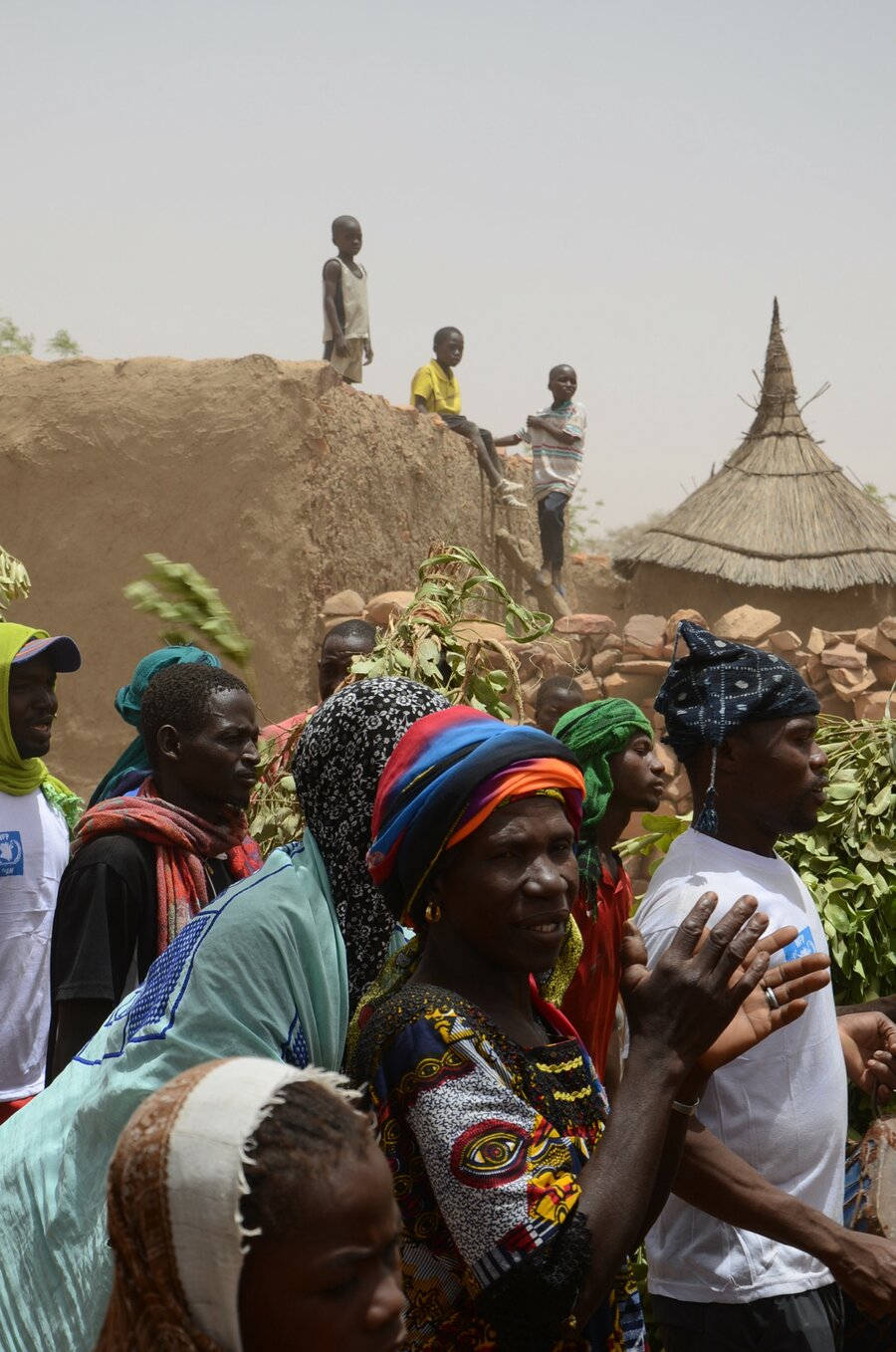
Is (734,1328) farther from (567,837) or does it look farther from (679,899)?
(567,837)

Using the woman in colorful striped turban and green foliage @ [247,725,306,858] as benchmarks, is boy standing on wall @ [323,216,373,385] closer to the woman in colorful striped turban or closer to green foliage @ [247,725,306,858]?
green foliage @ [247,725,306,858]

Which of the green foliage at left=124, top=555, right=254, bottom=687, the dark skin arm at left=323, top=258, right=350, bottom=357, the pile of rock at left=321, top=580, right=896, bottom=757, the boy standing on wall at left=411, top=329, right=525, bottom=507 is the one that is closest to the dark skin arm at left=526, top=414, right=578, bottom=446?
the boy standing on wall at left=411, top=329, right=525, bottom=507

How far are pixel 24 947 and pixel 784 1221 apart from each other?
2.30 metres

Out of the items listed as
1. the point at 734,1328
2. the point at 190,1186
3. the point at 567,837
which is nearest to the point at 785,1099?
the point at 734,1328

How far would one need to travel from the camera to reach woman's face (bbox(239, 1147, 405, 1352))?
1375 millimetres

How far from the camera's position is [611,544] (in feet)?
130

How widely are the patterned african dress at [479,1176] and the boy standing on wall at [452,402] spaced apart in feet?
35.8

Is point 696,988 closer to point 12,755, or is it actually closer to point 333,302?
point 12,755

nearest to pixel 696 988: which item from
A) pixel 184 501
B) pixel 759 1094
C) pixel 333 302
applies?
pixel 759 1094

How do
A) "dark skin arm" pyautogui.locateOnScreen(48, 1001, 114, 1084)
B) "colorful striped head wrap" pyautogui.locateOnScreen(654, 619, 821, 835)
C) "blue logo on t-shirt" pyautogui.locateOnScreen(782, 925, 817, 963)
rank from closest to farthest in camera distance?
"blue logo on t-shirt" pyautogui.locateOnScreen(782, 925, 817, 963) → "dark skin arm" pyautogui.locateOnScreen(48, 1001, 114, 1084) → "colorful striped head wrap" pyautogui.locateOnScreen(654, 619, 821, 835)

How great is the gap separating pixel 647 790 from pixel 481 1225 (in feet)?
9.58

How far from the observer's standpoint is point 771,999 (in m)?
2.34

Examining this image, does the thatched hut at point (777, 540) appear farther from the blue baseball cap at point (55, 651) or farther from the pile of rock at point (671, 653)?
the blue baseball cap at point (55, 651)

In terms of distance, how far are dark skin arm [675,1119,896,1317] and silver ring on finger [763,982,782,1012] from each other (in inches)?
15.9
